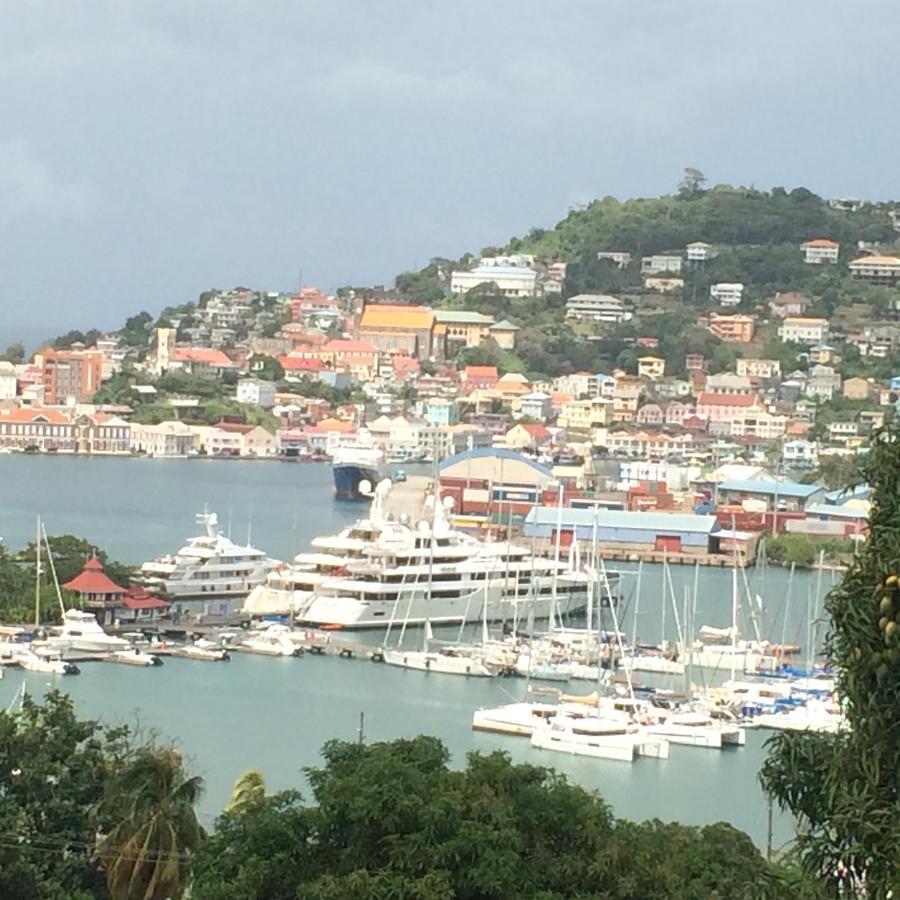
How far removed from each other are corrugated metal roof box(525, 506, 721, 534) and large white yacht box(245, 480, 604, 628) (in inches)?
206

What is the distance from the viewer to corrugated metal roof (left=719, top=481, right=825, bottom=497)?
25434mm

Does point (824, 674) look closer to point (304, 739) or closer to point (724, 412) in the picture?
point (304, 739)

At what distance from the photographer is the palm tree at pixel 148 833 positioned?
552 centimetres

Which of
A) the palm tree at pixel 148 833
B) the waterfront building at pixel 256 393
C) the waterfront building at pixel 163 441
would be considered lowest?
the waterfront building at pixel 163 441

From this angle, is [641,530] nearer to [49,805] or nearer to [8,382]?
[49,805]

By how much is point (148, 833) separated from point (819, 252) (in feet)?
147

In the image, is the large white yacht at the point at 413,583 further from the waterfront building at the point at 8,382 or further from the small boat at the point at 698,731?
the waterfront building at the point at 8,382

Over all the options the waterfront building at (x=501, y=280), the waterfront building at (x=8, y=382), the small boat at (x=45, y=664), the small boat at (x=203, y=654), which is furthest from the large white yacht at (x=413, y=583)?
the waterfront building at (x=501, y=280)

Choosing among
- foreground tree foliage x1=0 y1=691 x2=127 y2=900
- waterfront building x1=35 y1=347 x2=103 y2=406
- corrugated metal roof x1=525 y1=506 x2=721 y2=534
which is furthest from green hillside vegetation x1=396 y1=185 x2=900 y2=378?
foreground tree foliage x1=0 y1=691 x2=127 y2=900

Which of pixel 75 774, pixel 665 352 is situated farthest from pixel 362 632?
pixel 665 352

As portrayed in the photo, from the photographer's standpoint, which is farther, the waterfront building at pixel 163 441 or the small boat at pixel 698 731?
the waterfront building at pixel 163 441

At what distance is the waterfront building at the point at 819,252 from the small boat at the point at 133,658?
3698 cm

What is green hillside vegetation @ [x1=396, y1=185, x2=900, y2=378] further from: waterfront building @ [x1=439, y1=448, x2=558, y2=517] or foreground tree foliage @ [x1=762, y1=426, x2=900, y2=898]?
foreground tree foliage @ [x1=762, y1=426, x2=900, y2=898]

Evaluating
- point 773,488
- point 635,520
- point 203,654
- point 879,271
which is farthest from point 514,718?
point 879,271
